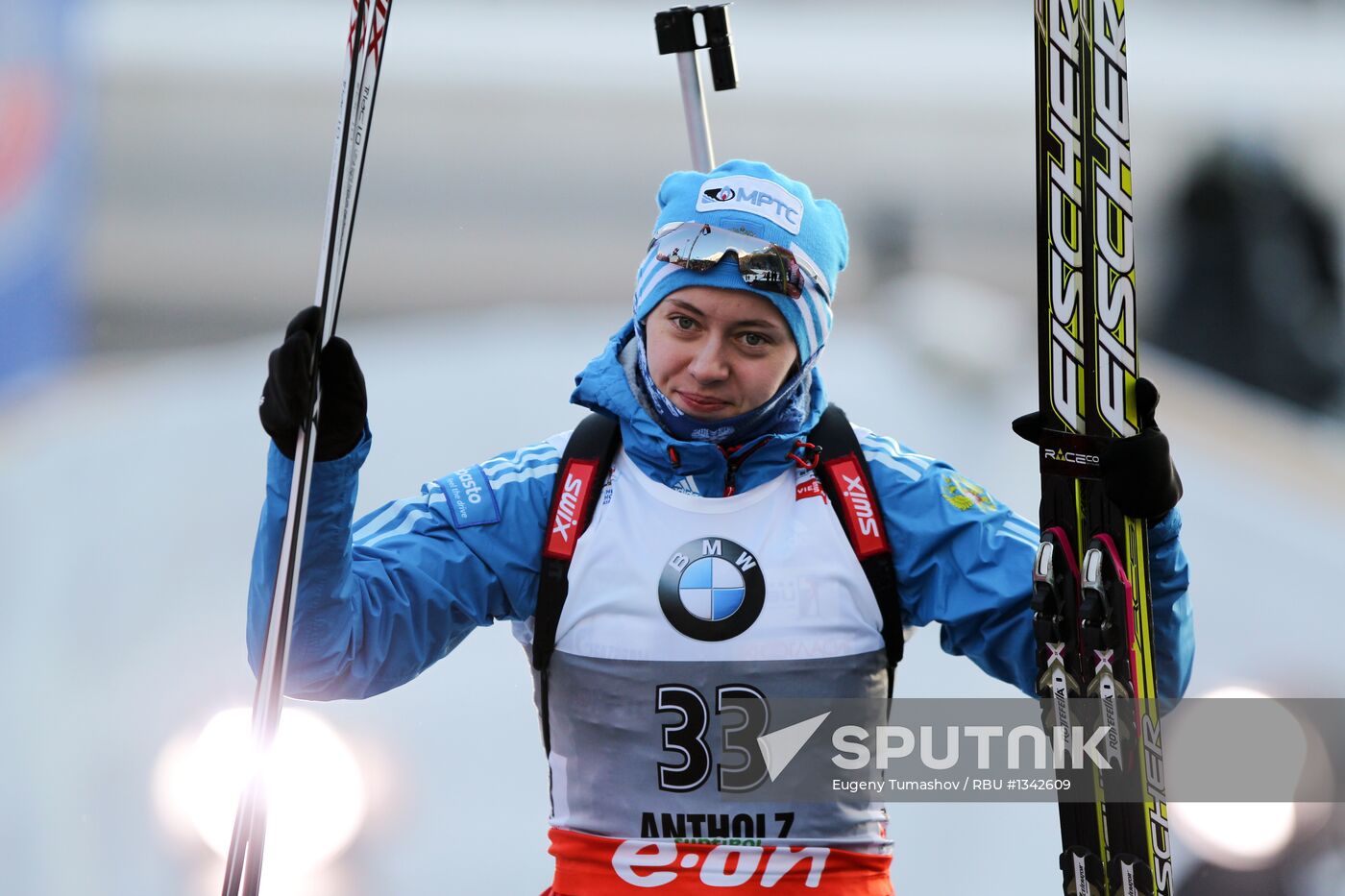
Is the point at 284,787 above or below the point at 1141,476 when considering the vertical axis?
above

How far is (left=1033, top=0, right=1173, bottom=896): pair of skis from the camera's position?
5.89 ft

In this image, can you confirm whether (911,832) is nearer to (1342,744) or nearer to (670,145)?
(1342,744)

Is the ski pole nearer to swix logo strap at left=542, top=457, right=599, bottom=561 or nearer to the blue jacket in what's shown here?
the blue jacket

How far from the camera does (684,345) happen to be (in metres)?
1.86

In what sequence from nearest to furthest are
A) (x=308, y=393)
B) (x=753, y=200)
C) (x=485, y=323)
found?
(x=308, y=393) → (x=753, y=200) → (x=485, y=323)

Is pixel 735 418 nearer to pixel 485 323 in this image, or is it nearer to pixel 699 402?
pixel 699 402

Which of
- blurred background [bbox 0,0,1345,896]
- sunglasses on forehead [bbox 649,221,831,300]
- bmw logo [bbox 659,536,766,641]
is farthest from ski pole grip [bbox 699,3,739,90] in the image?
blurred background [bbox 0,0,1345,896]

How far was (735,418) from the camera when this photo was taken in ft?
6.14

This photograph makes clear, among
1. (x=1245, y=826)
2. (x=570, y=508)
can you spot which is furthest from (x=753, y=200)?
(x=1245, y=826)

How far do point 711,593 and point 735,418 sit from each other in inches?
8.1

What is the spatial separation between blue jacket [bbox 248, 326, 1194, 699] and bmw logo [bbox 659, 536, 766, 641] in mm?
89

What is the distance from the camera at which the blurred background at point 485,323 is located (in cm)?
333

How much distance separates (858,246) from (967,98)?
3.80 ft

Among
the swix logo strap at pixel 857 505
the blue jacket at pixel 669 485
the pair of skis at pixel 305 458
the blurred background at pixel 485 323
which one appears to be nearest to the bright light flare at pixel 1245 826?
the blurred background at pixel 485 323
